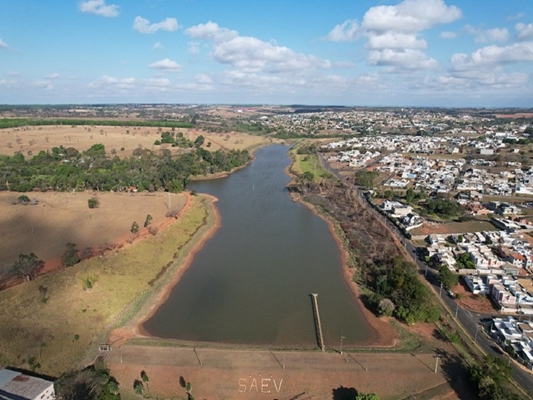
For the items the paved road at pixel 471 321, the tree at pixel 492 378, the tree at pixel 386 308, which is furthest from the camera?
the tree at pixel 386 308

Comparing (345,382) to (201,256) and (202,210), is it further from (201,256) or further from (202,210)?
(202,210)

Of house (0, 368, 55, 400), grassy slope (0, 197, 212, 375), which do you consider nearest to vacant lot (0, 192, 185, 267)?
grassy slope (0, 197, 212, 375)

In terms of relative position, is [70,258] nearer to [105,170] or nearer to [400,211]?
[400,211]

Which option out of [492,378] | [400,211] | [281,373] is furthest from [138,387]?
[400,211]

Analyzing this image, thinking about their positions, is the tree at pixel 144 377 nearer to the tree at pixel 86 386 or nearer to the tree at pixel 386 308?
the tree at pixel 86 386

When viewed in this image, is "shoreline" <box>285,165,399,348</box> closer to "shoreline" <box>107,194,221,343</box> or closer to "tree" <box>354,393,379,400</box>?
"tree" <box>354,393,379,400</box>

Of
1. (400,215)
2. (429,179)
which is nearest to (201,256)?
(400,215)

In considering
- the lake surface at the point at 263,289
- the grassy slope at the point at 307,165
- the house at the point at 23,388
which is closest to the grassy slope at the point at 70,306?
the house at the point at 23,388
